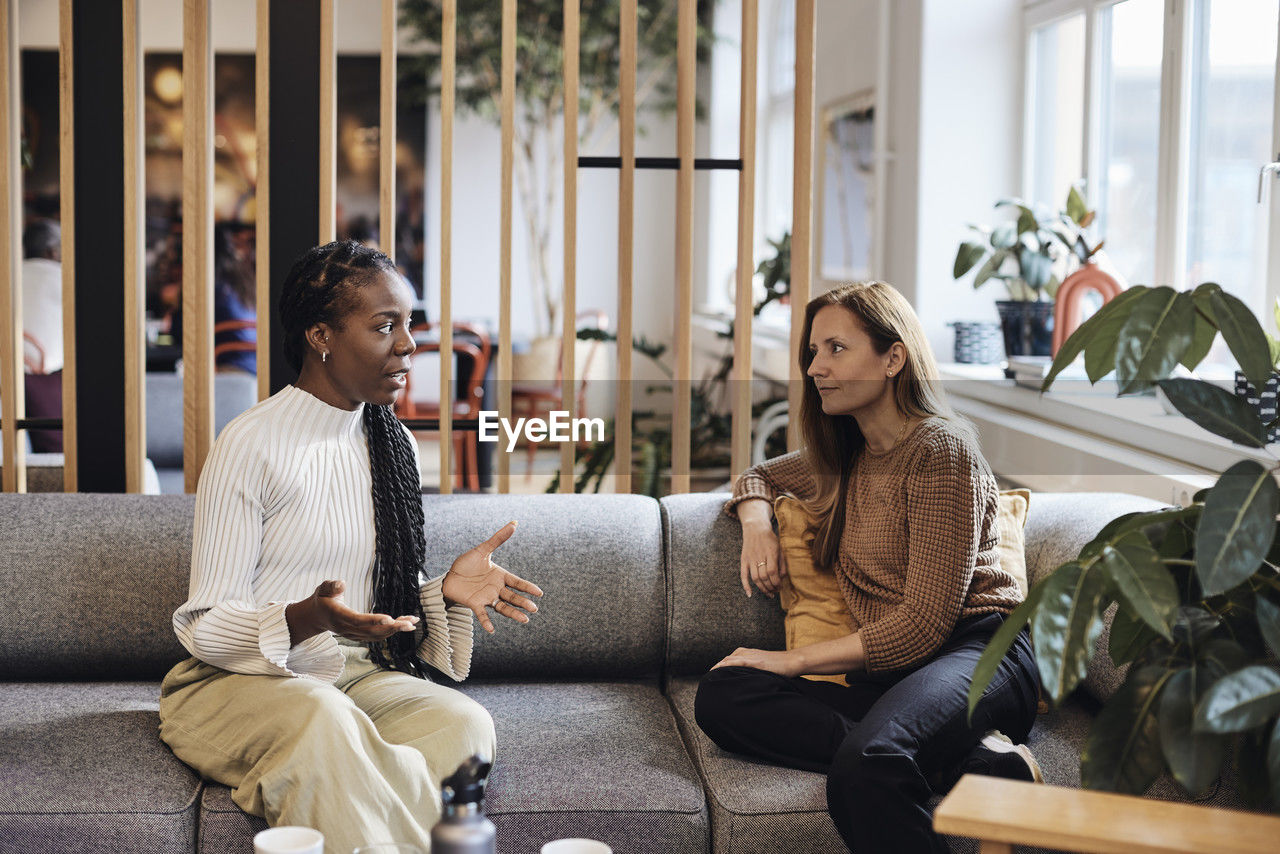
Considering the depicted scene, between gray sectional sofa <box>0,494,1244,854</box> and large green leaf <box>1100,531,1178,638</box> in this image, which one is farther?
gray sectional sofa <box>0,494,1244,854</box>

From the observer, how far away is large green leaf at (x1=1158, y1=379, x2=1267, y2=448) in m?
1.51

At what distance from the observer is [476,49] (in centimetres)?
723

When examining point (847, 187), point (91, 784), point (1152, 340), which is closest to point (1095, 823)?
point (1152, 340)

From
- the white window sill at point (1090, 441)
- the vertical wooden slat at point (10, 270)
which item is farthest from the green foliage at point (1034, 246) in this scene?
the vertical wooden slat at point (10, 270)

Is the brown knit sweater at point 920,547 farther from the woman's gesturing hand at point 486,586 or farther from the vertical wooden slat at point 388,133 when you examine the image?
the vertical wooden slat at point 388,133

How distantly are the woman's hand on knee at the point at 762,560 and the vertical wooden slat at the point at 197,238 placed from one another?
1129 mm

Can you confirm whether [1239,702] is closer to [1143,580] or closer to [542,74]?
[1143,580]

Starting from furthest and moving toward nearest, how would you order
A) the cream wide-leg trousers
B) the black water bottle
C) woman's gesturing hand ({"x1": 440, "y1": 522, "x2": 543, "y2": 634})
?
1. woman's gesturing hand ({"x1": 440, "y1": 522, "x2": 543, "y2": 634})
2. the cream wide-leg trousers
3. the black water bottle

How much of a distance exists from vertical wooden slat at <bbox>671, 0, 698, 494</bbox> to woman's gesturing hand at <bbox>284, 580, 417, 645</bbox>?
1.06 m

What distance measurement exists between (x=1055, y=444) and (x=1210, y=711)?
1928 mm

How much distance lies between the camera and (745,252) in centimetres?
273

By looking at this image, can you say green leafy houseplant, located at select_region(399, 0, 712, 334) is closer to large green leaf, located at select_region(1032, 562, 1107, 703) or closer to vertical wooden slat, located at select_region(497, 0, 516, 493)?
vertical wooden slat, located at select_region(497, 0, 516, 493)

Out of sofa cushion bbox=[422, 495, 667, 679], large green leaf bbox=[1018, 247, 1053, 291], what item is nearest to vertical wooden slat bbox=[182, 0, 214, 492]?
sofa cushion bbox=[422, 495, 667, 679]

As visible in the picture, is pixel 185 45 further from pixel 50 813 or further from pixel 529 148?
pixel 529 148
